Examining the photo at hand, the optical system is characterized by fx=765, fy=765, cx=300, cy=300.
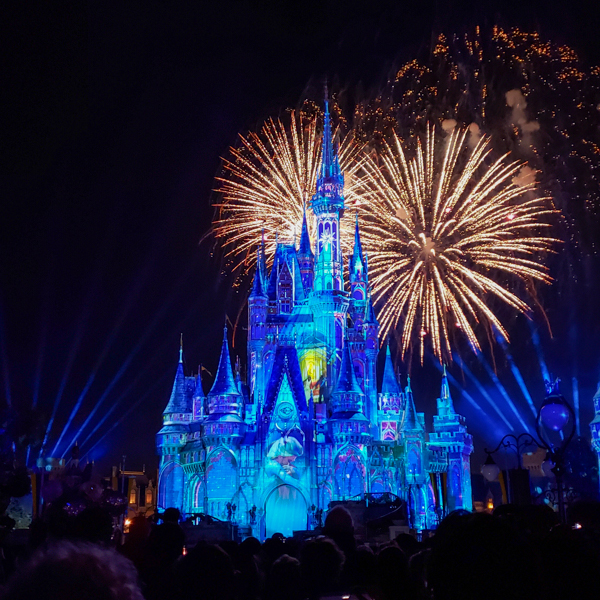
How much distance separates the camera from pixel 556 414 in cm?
2116

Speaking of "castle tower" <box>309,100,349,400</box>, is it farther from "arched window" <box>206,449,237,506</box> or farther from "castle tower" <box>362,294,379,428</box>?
"arched window" <box>206,449,237,506</box>

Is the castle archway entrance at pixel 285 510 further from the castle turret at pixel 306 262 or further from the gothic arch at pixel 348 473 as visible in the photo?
the castle turret at pixel 306 262

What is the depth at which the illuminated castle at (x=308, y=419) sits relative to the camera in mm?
63406

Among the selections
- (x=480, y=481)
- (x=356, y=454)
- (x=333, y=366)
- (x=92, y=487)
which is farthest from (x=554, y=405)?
(x=480, y=481)

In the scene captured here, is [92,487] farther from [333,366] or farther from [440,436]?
[440,436]

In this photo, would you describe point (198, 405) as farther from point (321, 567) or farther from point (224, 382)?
point (321, 567)

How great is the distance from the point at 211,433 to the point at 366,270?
76.9 feet

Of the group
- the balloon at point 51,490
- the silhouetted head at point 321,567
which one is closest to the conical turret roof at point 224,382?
the balloon at point 51,490

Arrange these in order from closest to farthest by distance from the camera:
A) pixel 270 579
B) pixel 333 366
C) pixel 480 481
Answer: pixel 270 579 < pixel 333 366 < pixel 480 481

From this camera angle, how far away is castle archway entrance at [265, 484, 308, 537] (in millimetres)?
63250

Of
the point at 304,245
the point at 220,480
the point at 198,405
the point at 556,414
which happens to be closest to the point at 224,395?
the point at 198,405

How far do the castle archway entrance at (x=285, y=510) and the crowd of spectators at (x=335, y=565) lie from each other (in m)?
51.2

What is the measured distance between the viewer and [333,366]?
70.6m

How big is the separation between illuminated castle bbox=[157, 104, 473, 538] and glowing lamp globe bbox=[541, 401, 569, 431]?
36366mm
